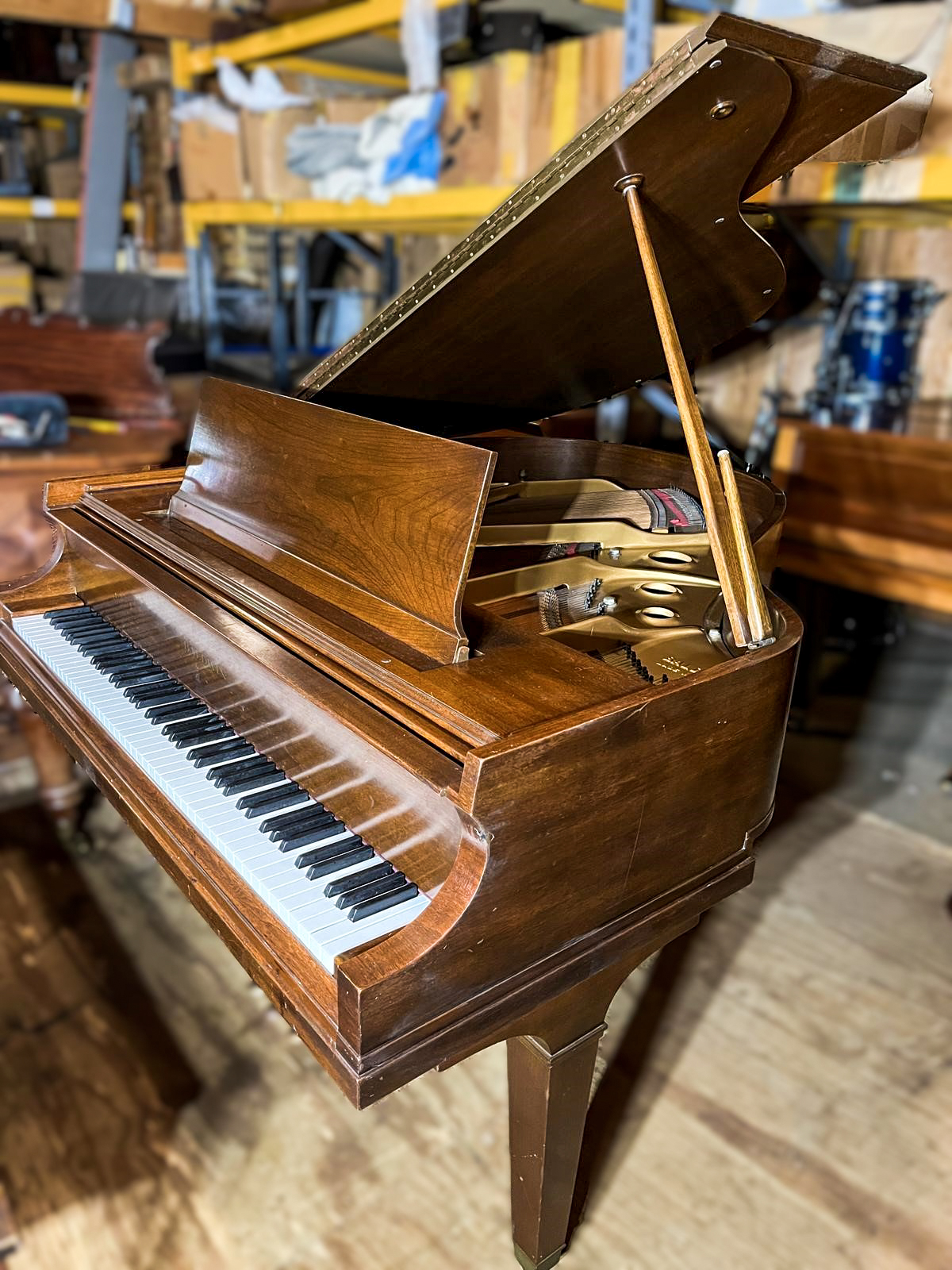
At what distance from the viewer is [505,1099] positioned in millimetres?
1922

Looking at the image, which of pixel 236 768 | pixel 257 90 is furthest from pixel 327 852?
pixel 257 90

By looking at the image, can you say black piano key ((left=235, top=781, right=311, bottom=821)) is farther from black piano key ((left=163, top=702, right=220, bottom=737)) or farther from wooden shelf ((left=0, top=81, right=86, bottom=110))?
wooden shelf ((left=0, top=81, right=86, bottom=110))

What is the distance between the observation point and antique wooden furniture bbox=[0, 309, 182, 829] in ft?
8.22

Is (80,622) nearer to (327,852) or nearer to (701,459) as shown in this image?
(327,852)

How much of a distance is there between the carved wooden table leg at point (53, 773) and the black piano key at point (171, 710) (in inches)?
44.3

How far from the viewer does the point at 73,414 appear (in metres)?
3.37

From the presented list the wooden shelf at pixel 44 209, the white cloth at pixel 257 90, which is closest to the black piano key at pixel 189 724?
the white cloth at pixel 257 90

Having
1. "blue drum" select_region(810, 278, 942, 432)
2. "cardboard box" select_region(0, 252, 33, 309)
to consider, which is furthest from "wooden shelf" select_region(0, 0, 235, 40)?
"blue drum" select_region(810, 278, 942, 432)

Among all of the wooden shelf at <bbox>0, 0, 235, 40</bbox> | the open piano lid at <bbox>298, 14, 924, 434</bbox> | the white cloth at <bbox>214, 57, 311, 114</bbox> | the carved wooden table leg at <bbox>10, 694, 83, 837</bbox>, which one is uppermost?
the wooden shelf at <bbox>0, 0, 235, 40</bbox>

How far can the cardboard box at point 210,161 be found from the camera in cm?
452

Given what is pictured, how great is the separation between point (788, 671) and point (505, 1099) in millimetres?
1194

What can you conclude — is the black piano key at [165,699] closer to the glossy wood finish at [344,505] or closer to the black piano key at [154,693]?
the black piano key at [154,693]

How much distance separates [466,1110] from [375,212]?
130 inches

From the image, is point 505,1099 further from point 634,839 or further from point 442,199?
point 442,199
